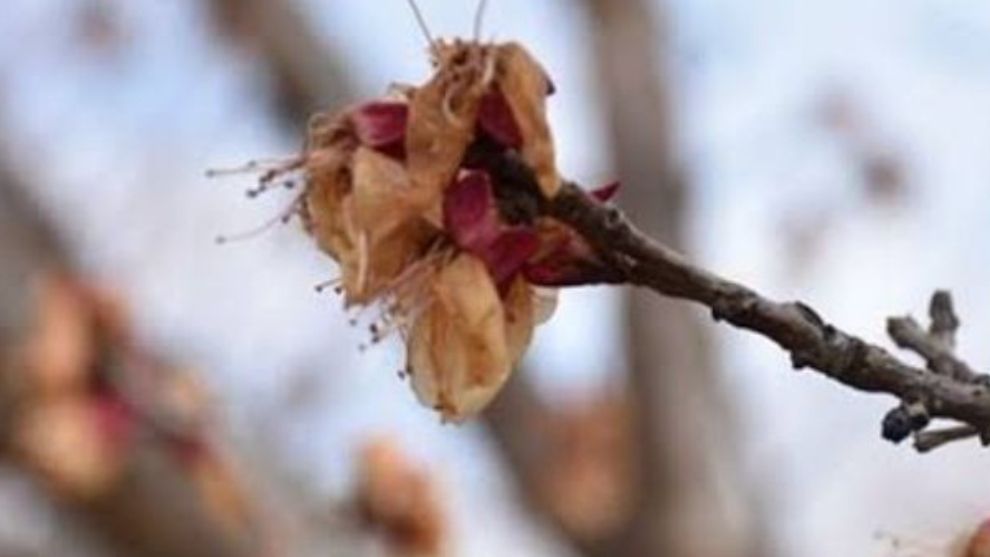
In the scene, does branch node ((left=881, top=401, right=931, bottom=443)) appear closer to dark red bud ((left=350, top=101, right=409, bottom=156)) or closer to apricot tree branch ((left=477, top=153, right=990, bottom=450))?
apricot tree branch ((left=477, top=153, right=990, bottom=450))

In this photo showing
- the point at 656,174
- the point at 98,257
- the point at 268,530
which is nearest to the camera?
the point at 268,530

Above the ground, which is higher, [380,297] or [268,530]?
[268,530]

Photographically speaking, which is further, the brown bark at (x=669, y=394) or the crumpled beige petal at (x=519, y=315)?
the brown bark at (x=669, y=394)

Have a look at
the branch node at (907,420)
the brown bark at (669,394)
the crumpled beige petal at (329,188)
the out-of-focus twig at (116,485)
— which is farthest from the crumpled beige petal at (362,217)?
the brown bark at (669,394)

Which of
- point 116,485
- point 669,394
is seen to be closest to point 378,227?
point 116,485

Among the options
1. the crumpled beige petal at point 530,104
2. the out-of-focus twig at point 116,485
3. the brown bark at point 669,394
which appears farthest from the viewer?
the brown bark at point 669,394

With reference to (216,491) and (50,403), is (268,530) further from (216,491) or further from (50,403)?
(50,403)

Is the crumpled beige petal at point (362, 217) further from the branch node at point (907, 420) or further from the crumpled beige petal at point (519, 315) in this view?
the branch node at point (907, 420)

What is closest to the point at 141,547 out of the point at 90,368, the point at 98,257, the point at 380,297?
the point at 90,368
